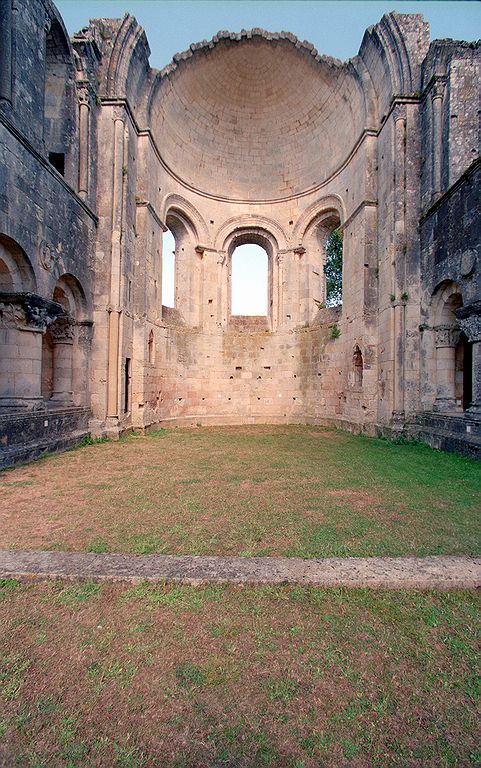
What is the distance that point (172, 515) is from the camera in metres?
4.21

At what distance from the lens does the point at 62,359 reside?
32.8 ft

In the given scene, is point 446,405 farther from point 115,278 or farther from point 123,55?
point 123,55

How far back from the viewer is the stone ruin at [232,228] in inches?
311

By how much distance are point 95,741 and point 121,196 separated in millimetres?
11701

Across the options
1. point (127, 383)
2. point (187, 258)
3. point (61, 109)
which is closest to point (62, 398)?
point (127, 383)

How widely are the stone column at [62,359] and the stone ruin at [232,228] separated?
4cm

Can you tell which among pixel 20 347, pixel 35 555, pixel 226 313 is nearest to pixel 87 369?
pixel 20 347

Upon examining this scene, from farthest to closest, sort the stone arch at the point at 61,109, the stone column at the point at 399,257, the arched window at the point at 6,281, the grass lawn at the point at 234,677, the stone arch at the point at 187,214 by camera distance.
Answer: the stone arch at the point at 187,214 → the stone column at the point at 399,257 → the stone arch at the point at 61,109 → the arched window at the point at 6,281 → the grass lawn at the point at 234,677

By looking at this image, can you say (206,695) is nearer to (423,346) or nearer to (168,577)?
(168,577)

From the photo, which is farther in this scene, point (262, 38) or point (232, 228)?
point (232, 228)

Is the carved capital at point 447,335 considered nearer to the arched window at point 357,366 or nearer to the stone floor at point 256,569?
the arched window at point 357,366

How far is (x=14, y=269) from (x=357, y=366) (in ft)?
32.3

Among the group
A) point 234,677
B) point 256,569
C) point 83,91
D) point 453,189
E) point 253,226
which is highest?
point 83,91


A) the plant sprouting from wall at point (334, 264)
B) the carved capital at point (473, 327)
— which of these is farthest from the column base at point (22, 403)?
the plant sprouting from wall at point (334, 264)
